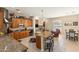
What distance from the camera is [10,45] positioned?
1.96 meters

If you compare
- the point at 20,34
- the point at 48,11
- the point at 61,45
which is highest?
the point at 48,11

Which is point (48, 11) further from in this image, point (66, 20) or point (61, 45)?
point (61, 45)

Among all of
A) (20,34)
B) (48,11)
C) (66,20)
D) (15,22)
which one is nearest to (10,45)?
(20,34)

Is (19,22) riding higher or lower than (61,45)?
higher

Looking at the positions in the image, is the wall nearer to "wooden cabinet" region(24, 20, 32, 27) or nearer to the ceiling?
the ceiling

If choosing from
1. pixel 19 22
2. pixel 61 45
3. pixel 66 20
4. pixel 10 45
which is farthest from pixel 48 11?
pixel 10 45

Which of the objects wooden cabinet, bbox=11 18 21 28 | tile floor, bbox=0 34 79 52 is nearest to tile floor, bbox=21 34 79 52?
tile floor, bbox=0 34 79 52

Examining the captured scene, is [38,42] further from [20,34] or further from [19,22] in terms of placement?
[19,22]

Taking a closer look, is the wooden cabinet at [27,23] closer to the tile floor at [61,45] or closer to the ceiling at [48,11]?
the ceiling at [48,11]

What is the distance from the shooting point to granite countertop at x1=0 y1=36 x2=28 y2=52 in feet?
6.32

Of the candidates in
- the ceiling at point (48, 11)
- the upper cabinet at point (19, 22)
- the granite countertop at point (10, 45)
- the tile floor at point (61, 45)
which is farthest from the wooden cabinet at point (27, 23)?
the granite countertop at point (10, 45)
